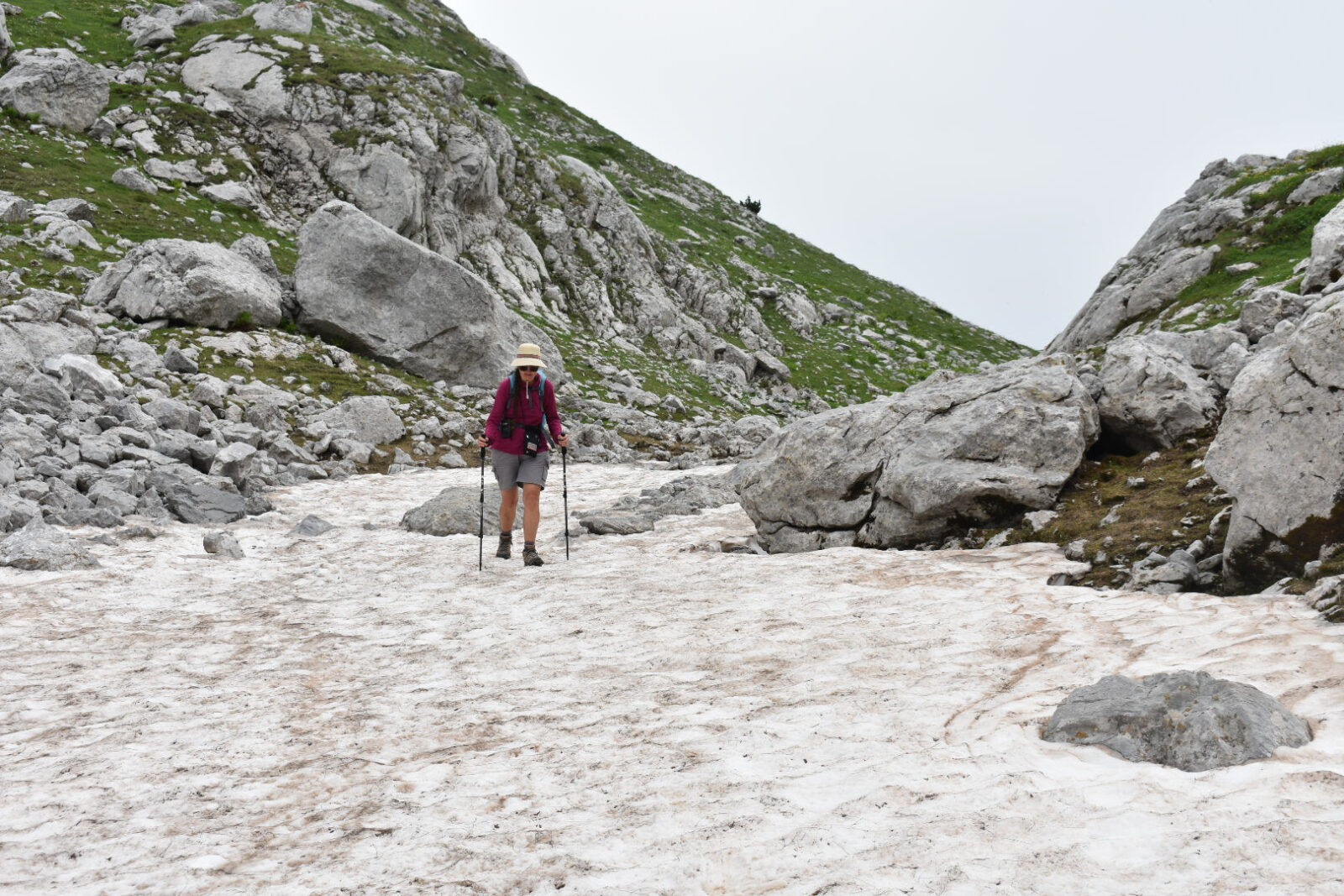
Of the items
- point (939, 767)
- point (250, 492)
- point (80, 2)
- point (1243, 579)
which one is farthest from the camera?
point (80, 2)

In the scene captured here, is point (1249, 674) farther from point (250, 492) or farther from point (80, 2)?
point (80, 2)

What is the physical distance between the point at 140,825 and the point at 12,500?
950cm

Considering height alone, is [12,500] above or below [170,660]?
above

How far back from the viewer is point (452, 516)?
1523cm

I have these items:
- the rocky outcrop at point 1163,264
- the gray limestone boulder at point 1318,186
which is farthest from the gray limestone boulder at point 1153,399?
the gray limestone boulder at point 1318,186

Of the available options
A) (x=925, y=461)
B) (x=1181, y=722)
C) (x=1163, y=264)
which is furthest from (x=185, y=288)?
(x=1163, y=264)

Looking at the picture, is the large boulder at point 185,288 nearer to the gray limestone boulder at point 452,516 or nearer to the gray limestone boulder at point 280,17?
the gray limestone boulder at point 452,516

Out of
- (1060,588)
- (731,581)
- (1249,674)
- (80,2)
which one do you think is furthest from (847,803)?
→ (80,2)

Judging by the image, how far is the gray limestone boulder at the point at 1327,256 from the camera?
14.4 meters

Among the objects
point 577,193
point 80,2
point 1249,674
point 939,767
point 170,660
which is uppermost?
point 80,2

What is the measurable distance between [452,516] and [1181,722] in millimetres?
12664

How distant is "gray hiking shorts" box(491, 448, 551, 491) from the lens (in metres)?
13.0

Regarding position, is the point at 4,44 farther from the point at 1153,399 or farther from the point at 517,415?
the point at 1153,399

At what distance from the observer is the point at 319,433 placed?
22188 millimetres
